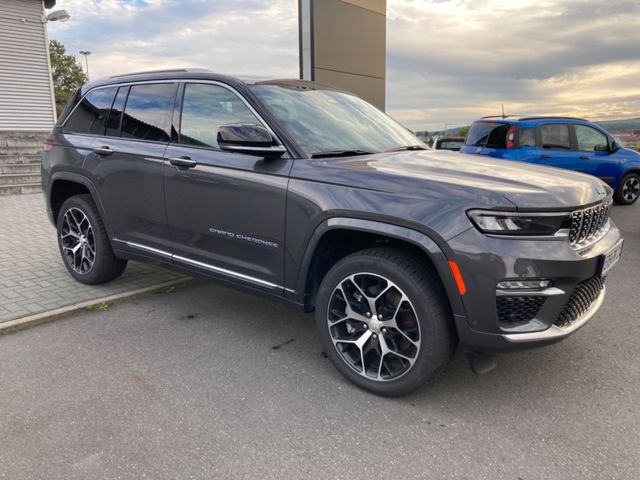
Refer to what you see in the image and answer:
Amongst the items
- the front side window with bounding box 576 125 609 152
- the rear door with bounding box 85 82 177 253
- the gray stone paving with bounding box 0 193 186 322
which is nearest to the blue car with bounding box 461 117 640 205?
the front side window with bounding box 576 125 609 152

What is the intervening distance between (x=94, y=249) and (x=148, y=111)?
1.46m

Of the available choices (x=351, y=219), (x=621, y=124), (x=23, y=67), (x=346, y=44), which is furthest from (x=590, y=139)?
(x=23, y=67)

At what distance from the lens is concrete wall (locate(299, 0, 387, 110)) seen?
33.6ft

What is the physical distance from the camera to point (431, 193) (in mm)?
2629

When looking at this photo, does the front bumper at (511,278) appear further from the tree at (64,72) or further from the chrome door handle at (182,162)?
the tree at (64,72)

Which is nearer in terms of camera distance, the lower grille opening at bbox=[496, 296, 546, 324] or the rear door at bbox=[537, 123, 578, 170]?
the lower grille opening at bbox=[496, 296, 546, 324]

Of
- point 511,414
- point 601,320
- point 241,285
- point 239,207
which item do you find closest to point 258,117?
point 239,207

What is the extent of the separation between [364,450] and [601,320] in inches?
103

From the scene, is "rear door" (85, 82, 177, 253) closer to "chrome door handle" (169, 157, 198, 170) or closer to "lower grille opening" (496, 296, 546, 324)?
"chrome door handle" (169, 157, 198, 170)

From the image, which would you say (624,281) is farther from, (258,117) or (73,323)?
(73,323)

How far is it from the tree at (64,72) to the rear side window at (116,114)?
2007 inches

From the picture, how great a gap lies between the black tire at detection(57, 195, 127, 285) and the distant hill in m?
9.66

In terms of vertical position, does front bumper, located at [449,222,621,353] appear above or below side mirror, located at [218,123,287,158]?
below

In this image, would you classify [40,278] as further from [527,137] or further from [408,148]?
[527,137]
